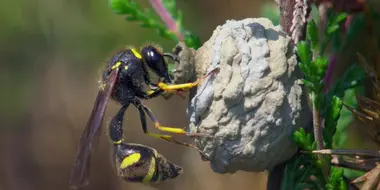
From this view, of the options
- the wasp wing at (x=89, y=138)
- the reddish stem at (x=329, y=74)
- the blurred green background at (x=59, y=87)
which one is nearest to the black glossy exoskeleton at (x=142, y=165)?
the wasp wing at (x=89, y=138)

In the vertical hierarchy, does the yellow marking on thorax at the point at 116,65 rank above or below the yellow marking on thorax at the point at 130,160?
above

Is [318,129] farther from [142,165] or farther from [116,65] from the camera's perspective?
[116,65]

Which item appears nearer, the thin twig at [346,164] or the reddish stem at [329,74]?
the thin twig at [346,164]

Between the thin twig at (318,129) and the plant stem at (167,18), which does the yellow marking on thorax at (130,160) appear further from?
the thin twig at (318,129)

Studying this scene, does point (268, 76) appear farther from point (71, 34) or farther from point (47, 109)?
point (47, 109)

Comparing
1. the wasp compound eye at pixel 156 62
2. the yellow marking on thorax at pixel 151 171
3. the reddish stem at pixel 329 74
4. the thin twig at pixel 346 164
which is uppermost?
the wasp compound eye at pixel 156 62

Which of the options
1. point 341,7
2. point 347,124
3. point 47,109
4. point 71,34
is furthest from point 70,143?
point 341,7

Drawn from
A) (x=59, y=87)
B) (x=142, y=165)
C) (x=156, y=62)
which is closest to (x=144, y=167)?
(x=142, y=165)
